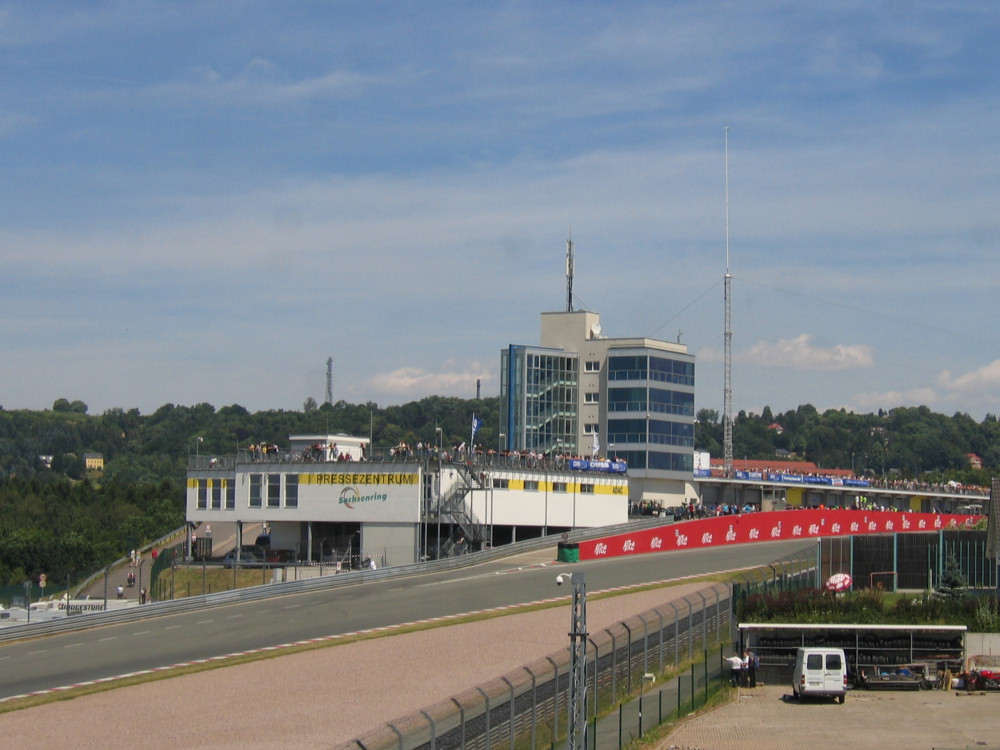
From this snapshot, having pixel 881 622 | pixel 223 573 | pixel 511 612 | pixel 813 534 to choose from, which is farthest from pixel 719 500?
pixel 881 622

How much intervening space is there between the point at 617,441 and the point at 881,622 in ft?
199

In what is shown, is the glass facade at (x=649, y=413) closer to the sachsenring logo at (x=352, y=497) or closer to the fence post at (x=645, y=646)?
the sachsenring logo at (x=352, y=497)

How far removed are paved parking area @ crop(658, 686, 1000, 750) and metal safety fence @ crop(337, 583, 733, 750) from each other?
2055 mm

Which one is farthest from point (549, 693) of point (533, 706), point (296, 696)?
point (296, 696)

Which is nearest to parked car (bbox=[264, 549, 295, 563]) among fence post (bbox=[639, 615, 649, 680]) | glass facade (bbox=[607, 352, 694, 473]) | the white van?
glass facade (bbox=[607, 352, 694, 473])

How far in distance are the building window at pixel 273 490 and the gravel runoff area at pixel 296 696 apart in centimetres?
3333

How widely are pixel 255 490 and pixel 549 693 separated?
54.2 m

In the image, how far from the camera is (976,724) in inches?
1310

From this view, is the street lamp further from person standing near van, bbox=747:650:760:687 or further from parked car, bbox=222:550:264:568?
parked car, bbox=222:550:264:568

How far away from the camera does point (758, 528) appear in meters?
83.6

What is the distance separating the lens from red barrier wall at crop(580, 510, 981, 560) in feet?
247

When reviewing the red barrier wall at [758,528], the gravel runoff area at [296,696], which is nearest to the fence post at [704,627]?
the gravel runoff area at [296,696]

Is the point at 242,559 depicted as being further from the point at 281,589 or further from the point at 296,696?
the point at 296,696

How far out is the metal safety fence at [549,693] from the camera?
24188 mm
